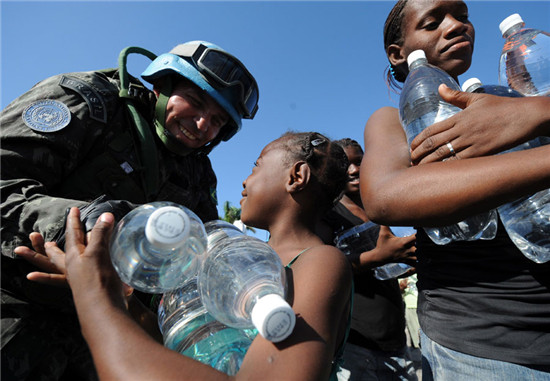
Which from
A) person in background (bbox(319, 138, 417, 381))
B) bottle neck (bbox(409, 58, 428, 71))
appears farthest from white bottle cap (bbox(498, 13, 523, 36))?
person in background (bbox(319, 138, 417, 381))

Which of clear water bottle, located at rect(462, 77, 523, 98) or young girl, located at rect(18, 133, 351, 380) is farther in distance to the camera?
clear water bottle, located at rect(462, 77, 523, 98)

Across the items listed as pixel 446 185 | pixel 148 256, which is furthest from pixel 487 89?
pixel 148 256

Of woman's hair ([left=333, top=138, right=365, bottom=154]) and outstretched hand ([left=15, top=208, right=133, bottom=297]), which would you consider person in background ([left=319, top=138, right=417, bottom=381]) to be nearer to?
woman's hair ([left=333, top=138, right=365, bottom=154])

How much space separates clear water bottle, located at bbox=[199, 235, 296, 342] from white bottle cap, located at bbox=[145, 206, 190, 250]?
1.03 ft

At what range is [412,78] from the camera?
5.95 feet

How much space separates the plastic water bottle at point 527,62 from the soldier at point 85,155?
2205mm

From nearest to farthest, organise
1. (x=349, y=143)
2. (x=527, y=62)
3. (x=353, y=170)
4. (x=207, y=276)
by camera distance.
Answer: (x=207, y=276) < (x=527, y=62) < (x=353, y=170) < (x=349, y=143)

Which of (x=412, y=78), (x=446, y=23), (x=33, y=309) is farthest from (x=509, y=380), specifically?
(x=33, y=309)

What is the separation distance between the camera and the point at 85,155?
2.54 m

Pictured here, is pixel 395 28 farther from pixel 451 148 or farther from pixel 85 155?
pixel 85 155

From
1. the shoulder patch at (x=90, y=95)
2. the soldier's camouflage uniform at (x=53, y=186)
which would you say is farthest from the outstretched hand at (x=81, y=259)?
the shoulder patch at (x=90, y=95)

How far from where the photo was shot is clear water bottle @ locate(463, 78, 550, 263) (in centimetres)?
147

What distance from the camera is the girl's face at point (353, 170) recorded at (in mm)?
4465

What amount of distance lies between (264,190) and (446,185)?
128cm
